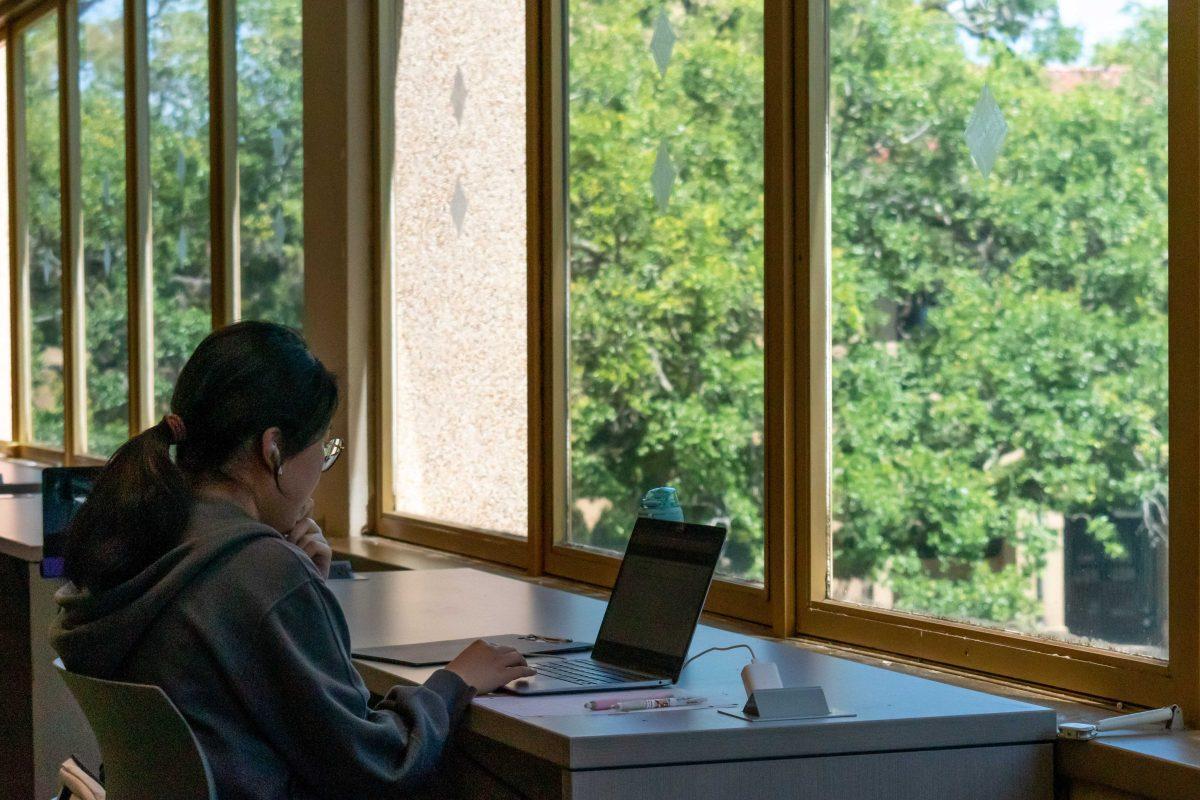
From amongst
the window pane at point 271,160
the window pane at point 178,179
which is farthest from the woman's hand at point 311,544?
the window pane at point 178,179

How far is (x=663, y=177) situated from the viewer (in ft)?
10.2

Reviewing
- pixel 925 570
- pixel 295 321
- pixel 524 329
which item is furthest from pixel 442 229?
pixel 925 570

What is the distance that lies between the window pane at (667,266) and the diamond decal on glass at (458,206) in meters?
0.53

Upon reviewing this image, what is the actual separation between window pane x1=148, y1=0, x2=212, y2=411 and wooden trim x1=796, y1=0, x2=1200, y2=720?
3295mm

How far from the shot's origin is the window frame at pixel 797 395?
6.43 feet

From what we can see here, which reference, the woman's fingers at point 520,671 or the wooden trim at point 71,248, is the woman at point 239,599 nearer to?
the woman's fingers at point 520,671

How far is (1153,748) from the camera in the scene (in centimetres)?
181

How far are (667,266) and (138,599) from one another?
1668mm

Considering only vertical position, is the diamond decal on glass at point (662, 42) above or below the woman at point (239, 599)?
above

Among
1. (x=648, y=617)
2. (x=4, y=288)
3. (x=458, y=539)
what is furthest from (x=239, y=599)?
(x=4, y=288)

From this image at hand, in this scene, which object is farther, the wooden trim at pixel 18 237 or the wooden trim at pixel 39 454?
the wooden trim at pixel 18 237

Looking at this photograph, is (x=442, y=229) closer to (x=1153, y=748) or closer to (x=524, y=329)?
(x=524, y=329)

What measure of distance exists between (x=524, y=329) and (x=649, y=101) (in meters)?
0.75

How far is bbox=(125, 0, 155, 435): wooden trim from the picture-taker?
19.8 feet
